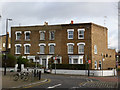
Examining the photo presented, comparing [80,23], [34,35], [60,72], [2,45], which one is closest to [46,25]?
[34,35]

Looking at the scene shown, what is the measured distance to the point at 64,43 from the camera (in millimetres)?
53062

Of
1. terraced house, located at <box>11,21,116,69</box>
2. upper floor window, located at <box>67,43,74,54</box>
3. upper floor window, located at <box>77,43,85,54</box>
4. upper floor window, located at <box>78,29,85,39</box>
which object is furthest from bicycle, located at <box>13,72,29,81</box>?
upper floor window, located at <box>78,29,85,39</box>

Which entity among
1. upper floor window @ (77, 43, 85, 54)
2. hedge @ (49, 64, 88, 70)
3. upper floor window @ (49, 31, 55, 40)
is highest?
upper floor window @ (49, 31, 55, 40)

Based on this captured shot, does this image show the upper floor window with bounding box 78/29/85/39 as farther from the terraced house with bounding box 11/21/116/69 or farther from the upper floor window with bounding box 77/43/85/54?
the upper floor window with bounding box 77/43/85/54

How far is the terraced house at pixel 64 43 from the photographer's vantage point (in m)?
51.3

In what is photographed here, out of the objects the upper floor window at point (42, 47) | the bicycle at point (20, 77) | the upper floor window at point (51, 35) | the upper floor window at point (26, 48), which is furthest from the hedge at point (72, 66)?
the bicycle at point (20, 77)

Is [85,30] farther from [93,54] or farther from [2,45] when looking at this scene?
[2,45]

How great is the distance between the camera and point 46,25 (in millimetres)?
54812

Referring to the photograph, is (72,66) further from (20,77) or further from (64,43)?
(20,77)

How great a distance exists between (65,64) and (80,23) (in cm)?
920

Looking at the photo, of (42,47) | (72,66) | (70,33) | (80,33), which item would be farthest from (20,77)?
(42,47)

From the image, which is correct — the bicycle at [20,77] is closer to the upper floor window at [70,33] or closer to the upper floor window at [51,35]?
the upper floor window at [70,33]

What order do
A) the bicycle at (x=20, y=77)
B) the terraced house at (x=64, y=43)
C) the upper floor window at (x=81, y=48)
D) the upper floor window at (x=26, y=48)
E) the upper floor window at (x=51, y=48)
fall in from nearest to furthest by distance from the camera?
the bicycle at (x=20, y=77), the terraced house at (x=64, y=43), the upper floor window at (x=81, y=48), the upper floor window at (x=51, y=48), the upper floor window at (x=26, y=48)

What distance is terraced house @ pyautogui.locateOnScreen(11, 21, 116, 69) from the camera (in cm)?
5128
